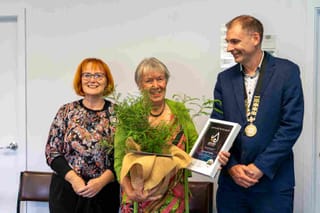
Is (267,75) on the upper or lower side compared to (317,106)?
upper

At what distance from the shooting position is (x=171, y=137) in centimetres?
182

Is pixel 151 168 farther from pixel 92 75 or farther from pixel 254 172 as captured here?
Answer: pixel 92 75

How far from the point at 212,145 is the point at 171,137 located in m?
0.21

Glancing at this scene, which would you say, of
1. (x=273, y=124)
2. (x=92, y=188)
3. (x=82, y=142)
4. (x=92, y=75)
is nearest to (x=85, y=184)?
(x=92, y=188)

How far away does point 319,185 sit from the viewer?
2701mm

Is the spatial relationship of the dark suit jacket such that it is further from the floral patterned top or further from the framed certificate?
the floral patterned top

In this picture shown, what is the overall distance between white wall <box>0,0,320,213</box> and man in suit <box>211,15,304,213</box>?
0.73 meters

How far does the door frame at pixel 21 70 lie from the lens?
2.91m

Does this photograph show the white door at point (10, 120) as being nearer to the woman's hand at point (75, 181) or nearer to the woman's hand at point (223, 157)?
the woman's hand at point (75, 181)

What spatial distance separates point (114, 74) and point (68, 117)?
2.34 ft

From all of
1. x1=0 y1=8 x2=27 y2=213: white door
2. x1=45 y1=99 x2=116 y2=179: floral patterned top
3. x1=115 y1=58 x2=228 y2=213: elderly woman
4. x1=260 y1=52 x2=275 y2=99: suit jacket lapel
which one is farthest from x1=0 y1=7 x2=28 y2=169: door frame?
x1=260 y1=52 x2=275 y2=99: suit jacket lapel

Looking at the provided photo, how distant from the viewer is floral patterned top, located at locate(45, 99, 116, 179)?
2.15 meters

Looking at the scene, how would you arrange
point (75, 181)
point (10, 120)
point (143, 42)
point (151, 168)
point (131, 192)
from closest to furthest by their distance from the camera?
1. point (151, 168)
2. point (131, 192)
3. point (75, 181)
4. point (143, 42)
5. point (10, 120)

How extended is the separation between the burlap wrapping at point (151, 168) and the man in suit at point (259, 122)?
0.36 metres
